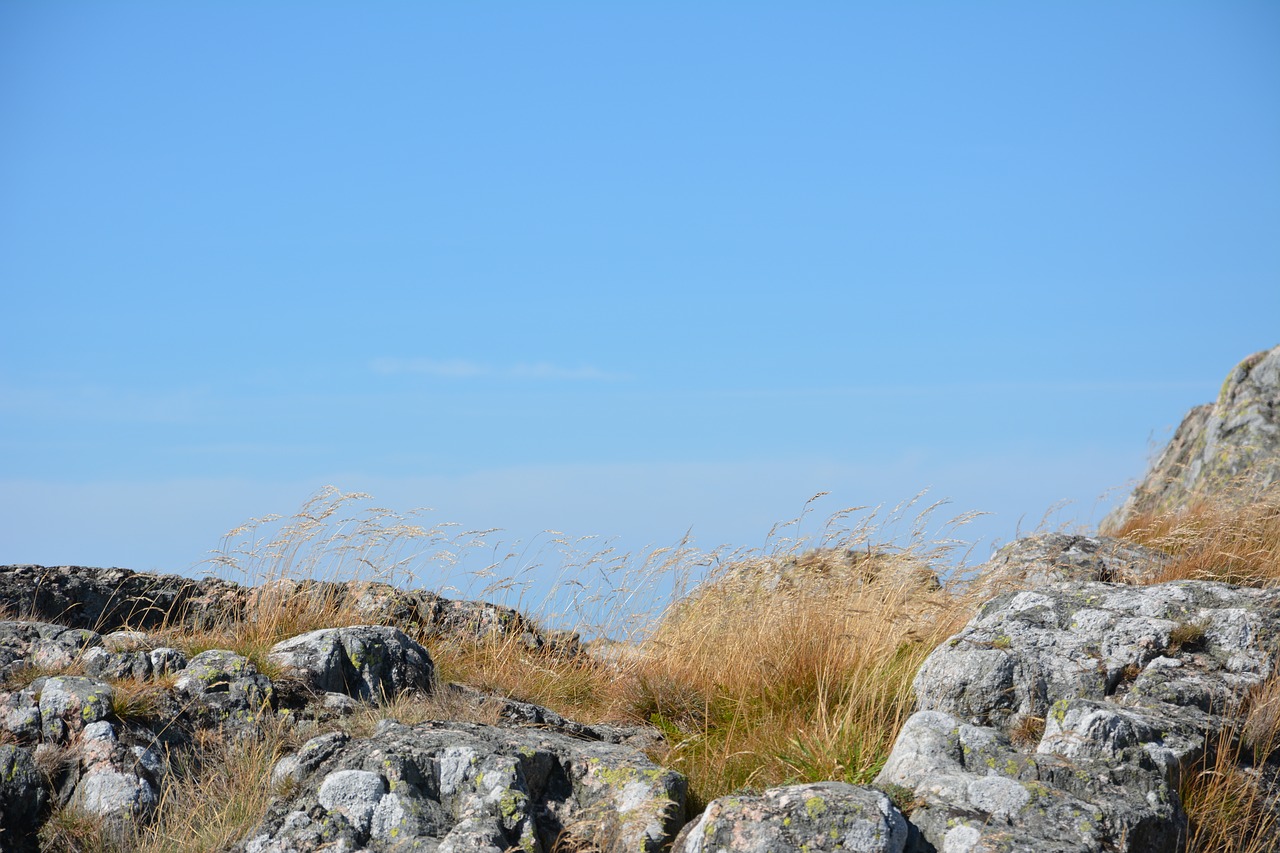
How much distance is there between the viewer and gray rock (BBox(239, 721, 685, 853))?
3.89 m

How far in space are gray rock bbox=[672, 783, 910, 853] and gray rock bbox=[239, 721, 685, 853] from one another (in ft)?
1.19

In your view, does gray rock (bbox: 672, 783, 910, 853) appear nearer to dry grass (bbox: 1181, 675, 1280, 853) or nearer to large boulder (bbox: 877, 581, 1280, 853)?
large boulder (bbox: 877, 581, 1280, 853)

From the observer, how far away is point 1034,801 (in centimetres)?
379

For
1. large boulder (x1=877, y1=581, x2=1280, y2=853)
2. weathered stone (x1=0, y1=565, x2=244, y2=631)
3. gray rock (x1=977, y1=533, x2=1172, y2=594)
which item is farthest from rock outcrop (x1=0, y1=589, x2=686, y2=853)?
gray rock (x1=977, y1=533, x2=1172, y2=594)

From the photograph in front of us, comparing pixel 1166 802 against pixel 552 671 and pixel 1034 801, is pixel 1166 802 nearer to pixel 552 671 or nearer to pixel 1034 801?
pixel 1034 801

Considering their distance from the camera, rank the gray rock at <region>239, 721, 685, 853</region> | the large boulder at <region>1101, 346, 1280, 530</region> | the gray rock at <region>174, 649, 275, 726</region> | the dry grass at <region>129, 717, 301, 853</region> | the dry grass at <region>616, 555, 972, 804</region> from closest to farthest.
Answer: the gray rock at <region>239, 721, 685, 853</region> < the dry grass at <region>129, 717, 301, 853</region> < the dry grass at <region>616, 555, 972, 804</region> < the gray rock at <region>174, 649, 275, 726</region> < the large boulder at <region>1101, 346, 1280, 530</region>

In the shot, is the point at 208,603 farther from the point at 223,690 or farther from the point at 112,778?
the point at 112,778

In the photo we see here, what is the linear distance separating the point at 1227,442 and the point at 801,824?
12968 millimetres

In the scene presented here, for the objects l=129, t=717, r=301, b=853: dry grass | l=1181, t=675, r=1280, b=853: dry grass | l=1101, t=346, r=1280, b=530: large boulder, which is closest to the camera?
l=1181, t=675, r=1280, b=853: dry grass

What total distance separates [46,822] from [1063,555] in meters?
7.16

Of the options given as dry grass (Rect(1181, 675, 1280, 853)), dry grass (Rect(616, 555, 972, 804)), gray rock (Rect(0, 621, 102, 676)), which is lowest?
dry grass (Rect(1181, 675, 1280, 853))

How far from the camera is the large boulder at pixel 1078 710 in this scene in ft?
12.3

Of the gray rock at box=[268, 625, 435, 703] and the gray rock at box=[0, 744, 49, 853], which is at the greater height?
the gray rock at box=[268, 625, 435, 703]

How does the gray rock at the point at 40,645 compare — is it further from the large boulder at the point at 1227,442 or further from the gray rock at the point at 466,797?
the large boulder at the point at 1227,442
